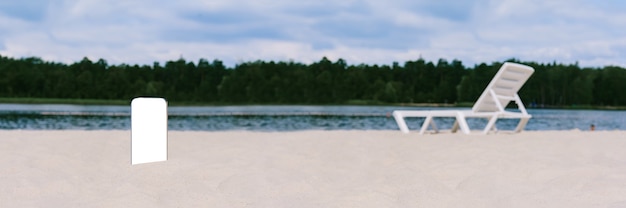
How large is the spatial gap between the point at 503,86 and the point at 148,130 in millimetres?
6280

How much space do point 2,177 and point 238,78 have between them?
70.4 metres

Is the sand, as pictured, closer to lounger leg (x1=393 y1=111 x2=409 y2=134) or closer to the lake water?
lounger leg (x1=393 y1=111 x2=409 y2=134)

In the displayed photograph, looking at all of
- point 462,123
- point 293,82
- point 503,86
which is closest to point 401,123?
point 462,123

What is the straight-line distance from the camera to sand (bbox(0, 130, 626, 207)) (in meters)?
3.81

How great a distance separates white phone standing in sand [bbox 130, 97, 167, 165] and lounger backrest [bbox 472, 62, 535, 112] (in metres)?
5.53

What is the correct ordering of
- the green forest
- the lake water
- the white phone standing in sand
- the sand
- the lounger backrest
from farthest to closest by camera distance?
the green forest < the lake water < the lounger backrest < the white phone standing in sand < the sand

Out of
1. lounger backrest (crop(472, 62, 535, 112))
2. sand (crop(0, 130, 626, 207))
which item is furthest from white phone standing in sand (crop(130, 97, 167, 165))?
lounger backrest (crop(472, 62, 535, 112))

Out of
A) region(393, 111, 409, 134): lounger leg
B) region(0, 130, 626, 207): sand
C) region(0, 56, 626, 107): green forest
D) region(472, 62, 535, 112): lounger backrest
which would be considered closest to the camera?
region(0, 130, 626, 207): sand

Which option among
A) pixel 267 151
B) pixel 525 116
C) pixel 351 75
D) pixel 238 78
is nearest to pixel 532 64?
pixel 351 75

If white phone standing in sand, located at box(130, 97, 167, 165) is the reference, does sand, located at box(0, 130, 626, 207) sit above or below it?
below

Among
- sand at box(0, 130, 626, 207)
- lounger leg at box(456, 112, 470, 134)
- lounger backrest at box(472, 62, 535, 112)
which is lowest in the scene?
sand at box(0, 130, 626, 207)

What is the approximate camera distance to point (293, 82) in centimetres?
7719

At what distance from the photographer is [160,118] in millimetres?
5426

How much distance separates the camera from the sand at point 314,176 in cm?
381
